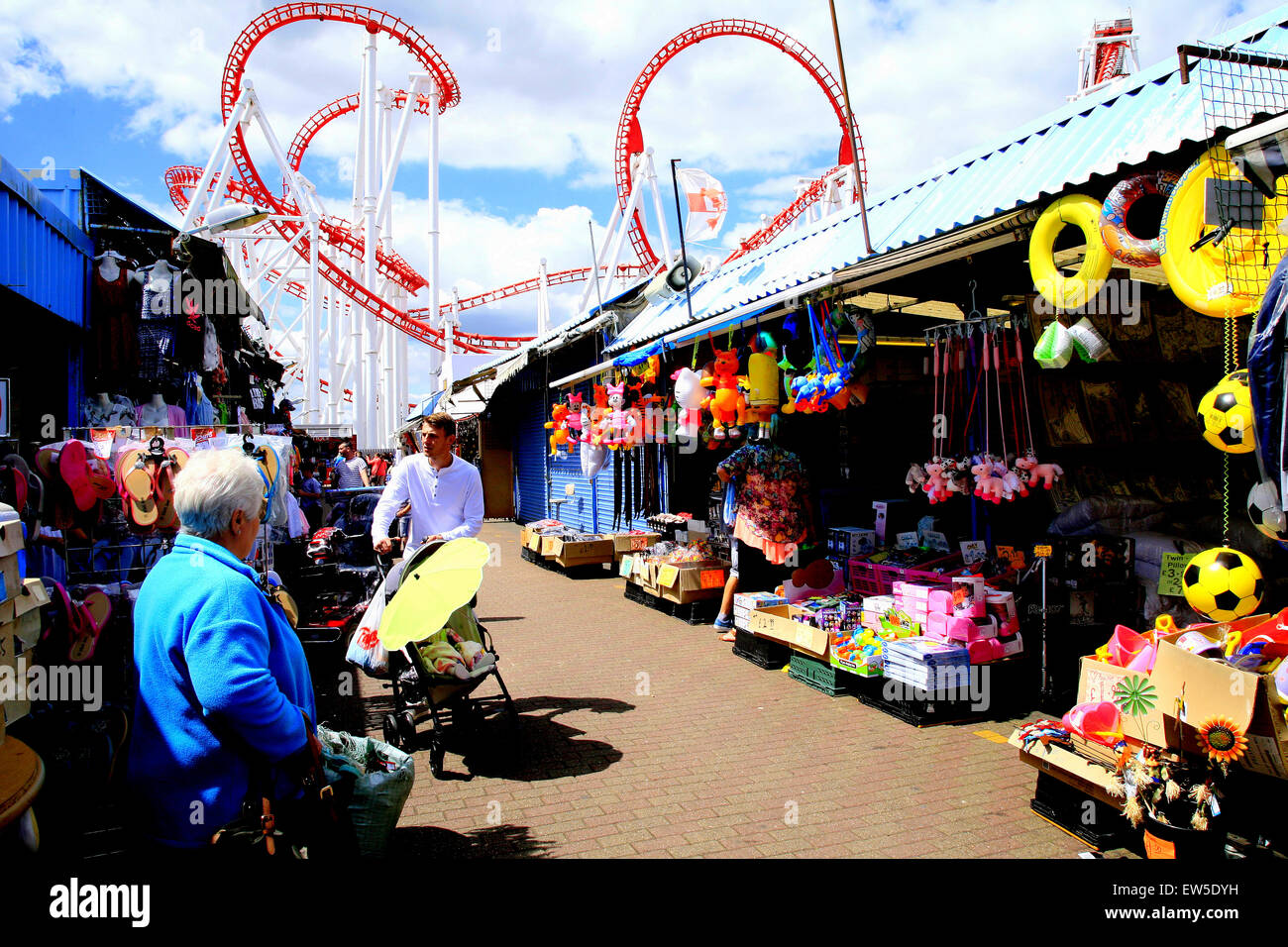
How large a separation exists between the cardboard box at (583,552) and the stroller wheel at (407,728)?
732cm

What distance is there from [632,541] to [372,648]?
252 inches

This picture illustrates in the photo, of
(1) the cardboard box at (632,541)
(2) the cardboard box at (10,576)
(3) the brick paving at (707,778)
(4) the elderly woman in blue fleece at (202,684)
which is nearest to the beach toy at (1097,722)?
(3) the brick paving at (707,778)

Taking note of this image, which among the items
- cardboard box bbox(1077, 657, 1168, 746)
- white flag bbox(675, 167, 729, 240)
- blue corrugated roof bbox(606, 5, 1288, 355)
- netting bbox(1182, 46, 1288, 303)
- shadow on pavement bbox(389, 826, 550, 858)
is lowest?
shadow on pavement bbox(389, 826, 550, 858)

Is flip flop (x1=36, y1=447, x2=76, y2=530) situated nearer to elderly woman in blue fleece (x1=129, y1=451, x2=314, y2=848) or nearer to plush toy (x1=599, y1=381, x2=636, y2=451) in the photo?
elderly woman in blue fleece (x1=129, y1=451, x2=314, y2=848)

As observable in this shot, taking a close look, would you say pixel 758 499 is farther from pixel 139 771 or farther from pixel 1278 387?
pixel 139 771

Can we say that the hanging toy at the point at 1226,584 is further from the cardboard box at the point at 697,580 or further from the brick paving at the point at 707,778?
the cardboard box at the point at 697,580

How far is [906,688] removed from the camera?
17.3ft

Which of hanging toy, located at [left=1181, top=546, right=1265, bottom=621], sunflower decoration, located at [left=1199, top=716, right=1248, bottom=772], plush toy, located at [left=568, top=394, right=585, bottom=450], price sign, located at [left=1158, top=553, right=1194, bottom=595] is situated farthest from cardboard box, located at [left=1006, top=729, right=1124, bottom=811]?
plush toy, located at [left=568, top=394, right=585, bottom=450]

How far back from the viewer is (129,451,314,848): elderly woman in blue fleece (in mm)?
2135

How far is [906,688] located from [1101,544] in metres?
1.61

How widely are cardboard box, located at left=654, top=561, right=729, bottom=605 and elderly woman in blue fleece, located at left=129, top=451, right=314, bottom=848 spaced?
6468 mm

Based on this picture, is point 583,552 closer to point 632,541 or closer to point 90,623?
point 632,541

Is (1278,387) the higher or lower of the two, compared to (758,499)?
higher

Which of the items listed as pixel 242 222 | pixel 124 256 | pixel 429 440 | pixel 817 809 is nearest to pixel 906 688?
pixel 817 809
